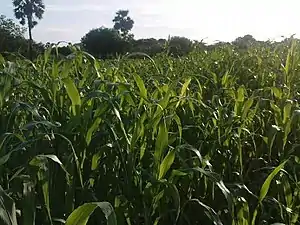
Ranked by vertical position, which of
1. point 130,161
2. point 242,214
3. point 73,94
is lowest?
point 242,214

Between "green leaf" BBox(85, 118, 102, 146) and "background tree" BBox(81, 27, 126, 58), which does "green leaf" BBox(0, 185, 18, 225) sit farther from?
"background tree" BBox(81, 27, 126, 58)

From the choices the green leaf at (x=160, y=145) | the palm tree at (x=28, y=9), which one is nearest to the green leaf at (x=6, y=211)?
the green leaf at (x=160, y=145)

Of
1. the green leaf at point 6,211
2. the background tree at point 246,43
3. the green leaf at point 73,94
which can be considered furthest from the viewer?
the background tree at point 246,43

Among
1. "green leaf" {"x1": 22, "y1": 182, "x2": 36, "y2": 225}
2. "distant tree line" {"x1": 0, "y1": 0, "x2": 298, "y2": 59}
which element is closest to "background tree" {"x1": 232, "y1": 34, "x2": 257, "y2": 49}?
"distant tree line" {"x1": 0, "y1": 0, "x2": 298, "y2": 59}

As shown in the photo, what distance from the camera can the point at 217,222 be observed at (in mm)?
1277

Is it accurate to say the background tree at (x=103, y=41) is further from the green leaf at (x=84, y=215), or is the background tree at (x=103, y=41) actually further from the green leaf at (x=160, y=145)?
the green leaf at (x=84, y=215)

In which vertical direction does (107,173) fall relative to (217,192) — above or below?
above

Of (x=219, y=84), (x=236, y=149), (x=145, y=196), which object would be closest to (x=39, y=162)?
(x=145, y=196)

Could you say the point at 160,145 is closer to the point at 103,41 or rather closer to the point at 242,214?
the point at 242,214

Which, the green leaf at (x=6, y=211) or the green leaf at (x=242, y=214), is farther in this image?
the green leaf at (x=242, y=214)

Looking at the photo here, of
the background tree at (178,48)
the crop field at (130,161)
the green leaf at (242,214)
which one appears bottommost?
the green leaf at (242,214)

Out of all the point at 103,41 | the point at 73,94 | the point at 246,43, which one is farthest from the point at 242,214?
the point at 103,41

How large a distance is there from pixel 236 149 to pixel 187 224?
458 millimetres

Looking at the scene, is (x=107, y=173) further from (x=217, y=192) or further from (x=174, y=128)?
(x=174, y=128)
